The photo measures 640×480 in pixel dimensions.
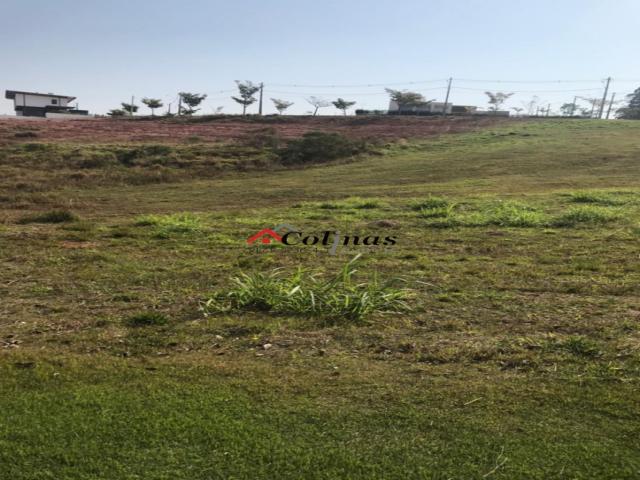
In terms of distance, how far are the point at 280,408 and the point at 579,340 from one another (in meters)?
2.23

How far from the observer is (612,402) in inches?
112

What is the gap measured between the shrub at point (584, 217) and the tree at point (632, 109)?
58.8 m

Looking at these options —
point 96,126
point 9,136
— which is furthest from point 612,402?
point 96,126

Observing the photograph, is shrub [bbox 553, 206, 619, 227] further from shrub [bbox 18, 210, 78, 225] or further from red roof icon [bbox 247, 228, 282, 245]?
shrub [bbox 18, 210, 78, 225]

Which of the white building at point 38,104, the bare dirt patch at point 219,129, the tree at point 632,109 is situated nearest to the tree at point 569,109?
the tree at point 632,109

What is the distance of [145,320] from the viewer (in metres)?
4.14

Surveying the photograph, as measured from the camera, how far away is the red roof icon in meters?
7.71

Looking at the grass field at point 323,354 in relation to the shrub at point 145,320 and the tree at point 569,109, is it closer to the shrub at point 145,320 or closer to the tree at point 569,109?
the shrub at point 145,320

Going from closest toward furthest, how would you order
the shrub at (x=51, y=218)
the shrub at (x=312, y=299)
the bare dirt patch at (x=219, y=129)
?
1. the shrub at (x=312, y=299)
2. the shrub at (x=51, y=218)
3. the bare dirt patch at (x=219, y=129)

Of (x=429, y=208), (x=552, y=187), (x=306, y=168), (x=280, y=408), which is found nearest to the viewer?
(x=280, y=408)

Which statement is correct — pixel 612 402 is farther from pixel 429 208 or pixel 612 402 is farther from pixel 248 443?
pixel 429 208

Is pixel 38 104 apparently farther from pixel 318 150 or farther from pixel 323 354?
pixel 323 354

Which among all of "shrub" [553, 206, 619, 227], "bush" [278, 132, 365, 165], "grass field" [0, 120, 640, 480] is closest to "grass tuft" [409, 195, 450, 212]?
"grass field" [0, 120, 640, 480]

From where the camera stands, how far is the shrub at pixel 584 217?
8.80 metres
